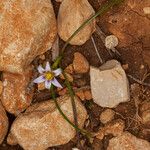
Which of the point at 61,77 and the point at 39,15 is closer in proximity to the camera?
the point at 39,15

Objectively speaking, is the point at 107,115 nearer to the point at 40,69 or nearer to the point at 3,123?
the point at 40,69

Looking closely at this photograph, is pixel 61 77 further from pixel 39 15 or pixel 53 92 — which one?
pixel 39 15

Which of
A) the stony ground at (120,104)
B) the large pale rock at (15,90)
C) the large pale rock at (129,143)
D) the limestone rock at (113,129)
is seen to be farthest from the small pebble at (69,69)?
the large pale rock at (129,143)

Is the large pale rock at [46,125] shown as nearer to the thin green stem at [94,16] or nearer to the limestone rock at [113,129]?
the limestone rock at [113,129]

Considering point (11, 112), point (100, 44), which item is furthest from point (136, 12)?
point (11, 112)

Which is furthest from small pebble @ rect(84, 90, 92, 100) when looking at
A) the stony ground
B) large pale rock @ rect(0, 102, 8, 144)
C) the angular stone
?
large pale rock @ rect(0, 102, 8, 144)

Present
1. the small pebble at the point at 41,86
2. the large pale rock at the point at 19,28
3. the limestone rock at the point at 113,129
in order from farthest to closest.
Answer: the small pebble at the point at 41,86
the limestone rock at the point at 113,129
the large pale rock at the point at 19,28

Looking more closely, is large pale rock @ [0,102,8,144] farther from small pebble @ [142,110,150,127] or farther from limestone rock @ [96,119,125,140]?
small pebble @ [142,110,150,127]
